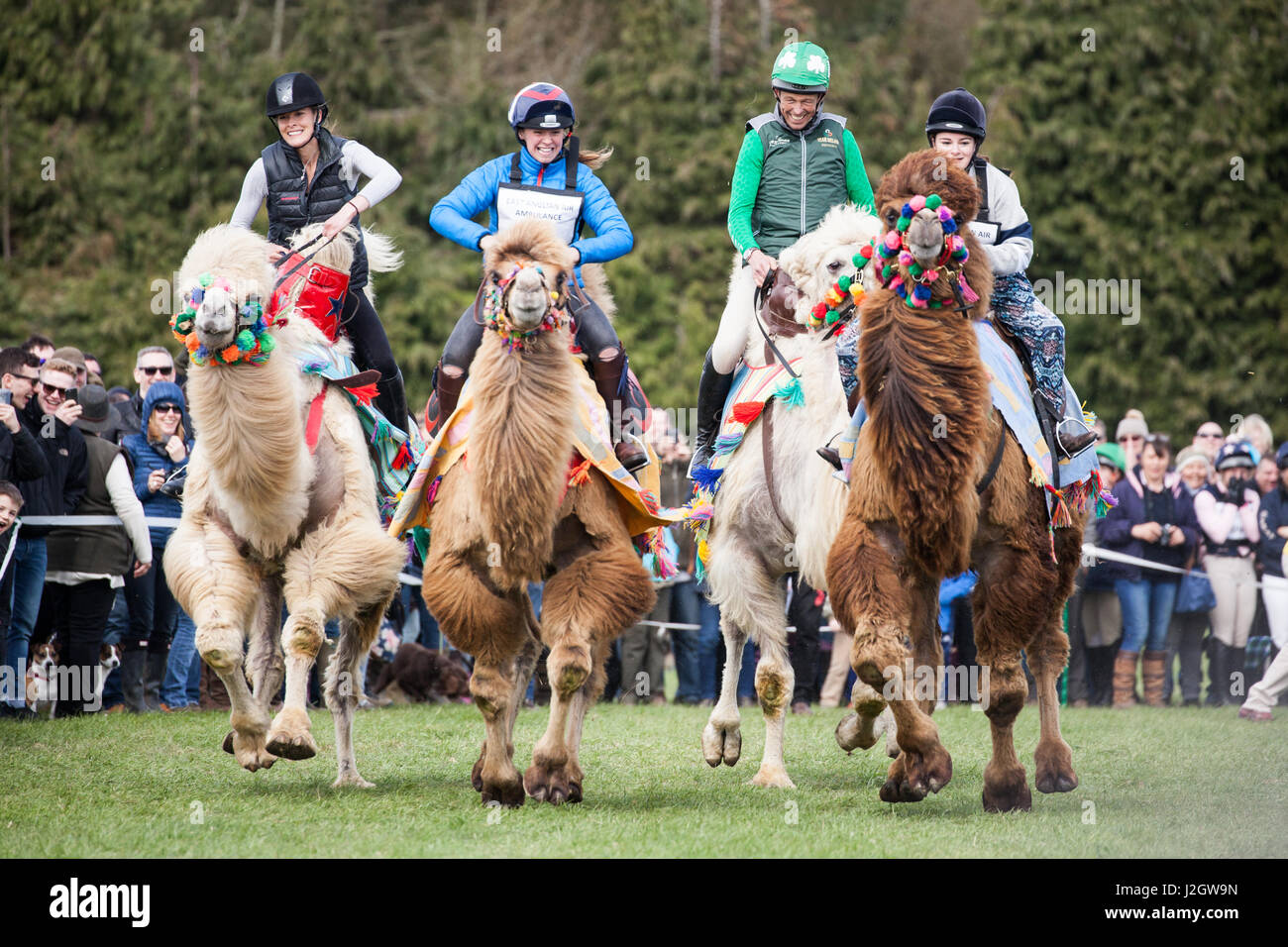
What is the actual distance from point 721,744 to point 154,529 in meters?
5.44

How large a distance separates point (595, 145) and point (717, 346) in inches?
733

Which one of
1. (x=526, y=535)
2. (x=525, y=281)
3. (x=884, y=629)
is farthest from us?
(x=526, y=535)

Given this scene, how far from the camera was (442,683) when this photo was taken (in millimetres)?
13641

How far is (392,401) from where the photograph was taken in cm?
936

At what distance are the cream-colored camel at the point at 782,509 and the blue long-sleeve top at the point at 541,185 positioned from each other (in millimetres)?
1014

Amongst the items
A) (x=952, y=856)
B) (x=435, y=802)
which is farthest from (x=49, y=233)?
(x=952, y=856)

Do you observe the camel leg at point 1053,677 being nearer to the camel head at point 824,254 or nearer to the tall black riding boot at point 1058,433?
the tall black riding boot at point 1058,433

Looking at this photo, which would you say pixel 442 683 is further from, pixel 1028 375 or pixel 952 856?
pixel 952 856

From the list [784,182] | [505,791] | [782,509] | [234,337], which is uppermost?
[784,182]

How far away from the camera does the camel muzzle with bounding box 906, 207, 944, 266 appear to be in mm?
6863

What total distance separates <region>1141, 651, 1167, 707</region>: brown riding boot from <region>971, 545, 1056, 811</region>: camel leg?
24.9ft

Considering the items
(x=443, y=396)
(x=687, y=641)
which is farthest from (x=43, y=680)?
(x=687, y=641)

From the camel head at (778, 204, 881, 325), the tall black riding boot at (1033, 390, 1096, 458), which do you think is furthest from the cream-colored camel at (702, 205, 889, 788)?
the tall black riding boot at (1033, 390, 1096, 458)

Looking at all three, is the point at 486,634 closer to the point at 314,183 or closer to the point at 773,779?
the point at 773,779
